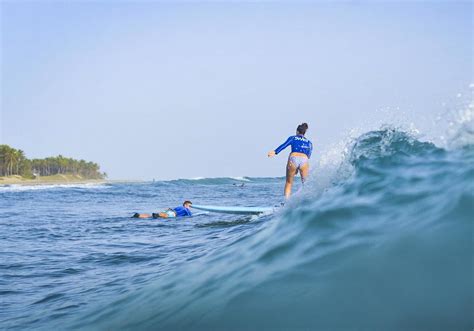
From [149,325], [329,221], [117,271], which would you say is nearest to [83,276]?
[117,271]

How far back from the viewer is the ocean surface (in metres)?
2.62

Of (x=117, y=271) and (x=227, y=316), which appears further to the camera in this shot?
(x=117, y=271)

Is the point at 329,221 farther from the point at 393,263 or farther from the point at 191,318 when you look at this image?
the point at 191,318

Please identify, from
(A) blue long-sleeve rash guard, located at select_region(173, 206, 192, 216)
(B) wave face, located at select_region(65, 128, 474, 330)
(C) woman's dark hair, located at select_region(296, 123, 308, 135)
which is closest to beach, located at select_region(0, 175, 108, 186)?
(A) blue long-sleeve rash guard, located at select_region(173, 206, 192, 216)

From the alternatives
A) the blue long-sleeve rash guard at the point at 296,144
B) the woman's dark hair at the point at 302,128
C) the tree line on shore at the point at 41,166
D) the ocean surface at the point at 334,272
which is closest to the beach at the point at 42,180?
the tree line on shore at the point at 41,166

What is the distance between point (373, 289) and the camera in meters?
2.73

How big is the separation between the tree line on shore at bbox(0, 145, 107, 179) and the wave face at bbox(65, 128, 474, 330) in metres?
105

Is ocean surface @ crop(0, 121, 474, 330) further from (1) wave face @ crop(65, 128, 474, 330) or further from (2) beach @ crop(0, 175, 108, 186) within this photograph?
(2) beach @ crop(0, 175, 108, 186)

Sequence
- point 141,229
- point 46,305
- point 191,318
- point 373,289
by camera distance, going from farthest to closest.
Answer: point 141,229 < point 46,305 < point 191,318 < point 373,289

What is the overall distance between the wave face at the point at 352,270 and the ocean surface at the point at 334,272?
0.01m

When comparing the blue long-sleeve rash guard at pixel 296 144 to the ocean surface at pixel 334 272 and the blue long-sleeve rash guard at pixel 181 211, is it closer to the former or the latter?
the ocean surface at pixel 334 272

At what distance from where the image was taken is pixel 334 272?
10.3ft

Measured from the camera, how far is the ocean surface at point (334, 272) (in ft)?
8.61

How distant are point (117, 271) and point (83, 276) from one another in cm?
56
